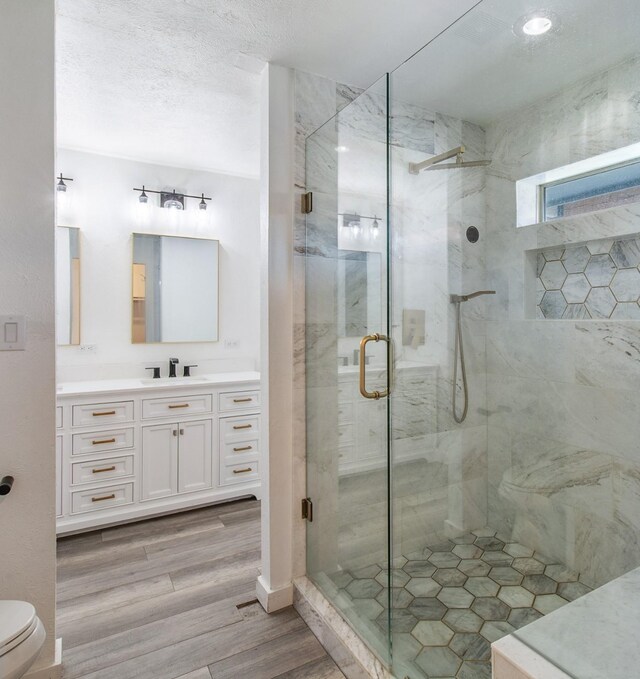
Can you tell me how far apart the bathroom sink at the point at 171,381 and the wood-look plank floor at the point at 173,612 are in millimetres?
929

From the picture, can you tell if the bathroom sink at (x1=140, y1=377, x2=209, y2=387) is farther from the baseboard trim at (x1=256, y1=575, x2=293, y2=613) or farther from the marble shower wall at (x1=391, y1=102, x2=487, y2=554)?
the marble shower wall at (x1=391, y1=102, x2=487, y2=554)

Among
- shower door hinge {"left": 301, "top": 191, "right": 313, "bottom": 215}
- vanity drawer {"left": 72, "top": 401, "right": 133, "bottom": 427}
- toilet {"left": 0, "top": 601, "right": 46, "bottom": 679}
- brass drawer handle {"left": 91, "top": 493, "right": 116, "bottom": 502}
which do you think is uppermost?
shower door hinge {"left": 301, "top": 191, "right": 313, "bottom": 215}

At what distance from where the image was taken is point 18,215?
4.98 feet

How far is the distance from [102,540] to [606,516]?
2.68 meters

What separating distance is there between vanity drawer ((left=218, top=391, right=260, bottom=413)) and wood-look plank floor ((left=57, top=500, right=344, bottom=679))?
2.62ft

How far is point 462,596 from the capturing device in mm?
1618

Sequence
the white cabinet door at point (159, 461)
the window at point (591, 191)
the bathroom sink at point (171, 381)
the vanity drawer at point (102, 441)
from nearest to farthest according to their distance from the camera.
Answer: the window at point (591, 191) < the vanity drawer at point (102, 441) < the white cabinet door at point (159, 461) < the bathroom sink at point (171, 381)

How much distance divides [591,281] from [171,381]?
265 centimetres

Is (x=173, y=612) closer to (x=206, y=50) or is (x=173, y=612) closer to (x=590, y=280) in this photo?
(x=590, y=280)

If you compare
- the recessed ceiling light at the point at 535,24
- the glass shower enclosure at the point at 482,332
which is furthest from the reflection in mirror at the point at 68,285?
the recessed ceiling light at the point at 535,24

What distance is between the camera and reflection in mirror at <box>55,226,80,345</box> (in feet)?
9.92

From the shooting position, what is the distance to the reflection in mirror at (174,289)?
3.28 m

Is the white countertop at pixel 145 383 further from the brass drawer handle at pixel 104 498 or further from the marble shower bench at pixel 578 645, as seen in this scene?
the marble shower bench at pixel 578 645

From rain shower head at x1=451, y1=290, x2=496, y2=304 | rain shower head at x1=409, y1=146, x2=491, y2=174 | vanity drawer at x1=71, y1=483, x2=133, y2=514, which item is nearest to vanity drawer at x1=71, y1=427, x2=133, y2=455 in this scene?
vanity drawer at x1=71, y1=483, x2=133, y2=514
